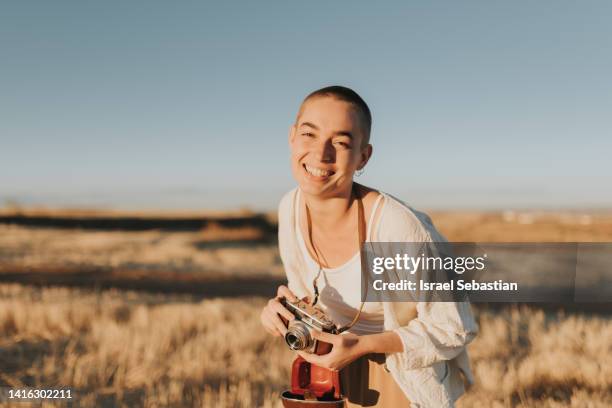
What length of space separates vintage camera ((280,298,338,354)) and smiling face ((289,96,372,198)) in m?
0.56

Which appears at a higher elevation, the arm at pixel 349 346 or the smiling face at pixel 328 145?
the smiling face at pixel 328 145

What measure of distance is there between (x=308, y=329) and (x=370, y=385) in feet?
1.94

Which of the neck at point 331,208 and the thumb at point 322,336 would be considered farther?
the neck at point 331,208

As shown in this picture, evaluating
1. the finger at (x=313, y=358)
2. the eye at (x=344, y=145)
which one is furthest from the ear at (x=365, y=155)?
the finger at (x=313, y=358)

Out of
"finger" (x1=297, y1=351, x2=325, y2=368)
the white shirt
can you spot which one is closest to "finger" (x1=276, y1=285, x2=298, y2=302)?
"finger" (x1=297, y1=351, x2=325, y2=368)

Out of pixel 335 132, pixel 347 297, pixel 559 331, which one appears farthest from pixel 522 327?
pixel 335 132

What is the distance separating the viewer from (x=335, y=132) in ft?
8.41

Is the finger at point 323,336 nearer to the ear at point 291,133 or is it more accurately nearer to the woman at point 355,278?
the woman at point 355,278

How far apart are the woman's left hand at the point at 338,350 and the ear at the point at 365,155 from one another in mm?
799

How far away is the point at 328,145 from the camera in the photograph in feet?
8.46

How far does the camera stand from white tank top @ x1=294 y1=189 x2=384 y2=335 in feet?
8.86

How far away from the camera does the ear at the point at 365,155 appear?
8.86 ft

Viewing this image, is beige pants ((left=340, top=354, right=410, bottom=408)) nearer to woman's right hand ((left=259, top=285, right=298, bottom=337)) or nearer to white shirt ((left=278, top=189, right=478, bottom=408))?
white shirt ((left=278, top=189, right=478, bottom=408))

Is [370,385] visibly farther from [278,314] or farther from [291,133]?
[291,133]
